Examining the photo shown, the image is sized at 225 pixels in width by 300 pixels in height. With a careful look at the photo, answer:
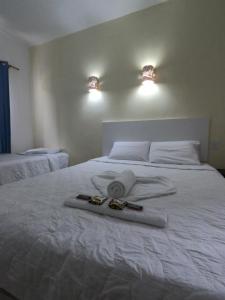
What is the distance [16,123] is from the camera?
3.41 metres

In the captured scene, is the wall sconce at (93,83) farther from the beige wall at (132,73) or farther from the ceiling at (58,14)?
the ceiling at (58,14)

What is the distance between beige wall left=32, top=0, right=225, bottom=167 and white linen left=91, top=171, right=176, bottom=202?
1310 millimetres

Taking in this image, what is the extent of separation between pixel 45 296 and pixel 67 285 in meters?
0.11

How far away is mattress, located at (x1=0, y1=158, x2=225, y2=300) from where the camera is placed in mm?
539

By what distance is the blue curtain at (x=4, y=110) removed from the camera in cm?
304

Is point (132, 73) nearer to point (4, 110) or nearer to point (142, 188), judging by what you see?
point (142, 188)

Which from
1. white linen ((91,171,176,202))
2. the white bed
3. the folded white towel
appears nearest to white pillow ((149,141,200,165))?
white linen ((91,171,176,202))

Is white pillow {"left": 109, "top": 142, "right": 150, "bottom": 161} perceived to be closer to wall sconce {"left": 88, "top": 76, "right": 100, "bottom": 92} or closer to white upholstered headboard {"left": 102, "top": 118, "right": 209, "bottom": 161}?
white upholstered headboard {"left": 102, "top": 118, "right": 209, "bottom": 161}

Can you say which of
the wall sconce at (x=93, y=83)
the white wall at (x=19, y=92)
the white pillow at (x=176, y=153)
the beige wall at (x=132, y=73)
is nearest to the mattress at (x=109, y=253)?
the white pillow at (x=176, y=153)

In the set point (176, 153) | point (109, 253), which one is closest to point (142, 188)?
point (109, 253)

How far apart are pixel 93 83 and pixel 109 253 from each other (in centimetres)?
265

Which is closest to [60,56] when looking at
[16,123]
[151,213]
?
[16,123]

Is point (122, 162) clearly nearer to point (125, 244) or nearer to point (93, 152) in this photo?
point (93, 152)

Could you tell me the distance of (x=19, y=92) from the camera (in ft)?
11.2
